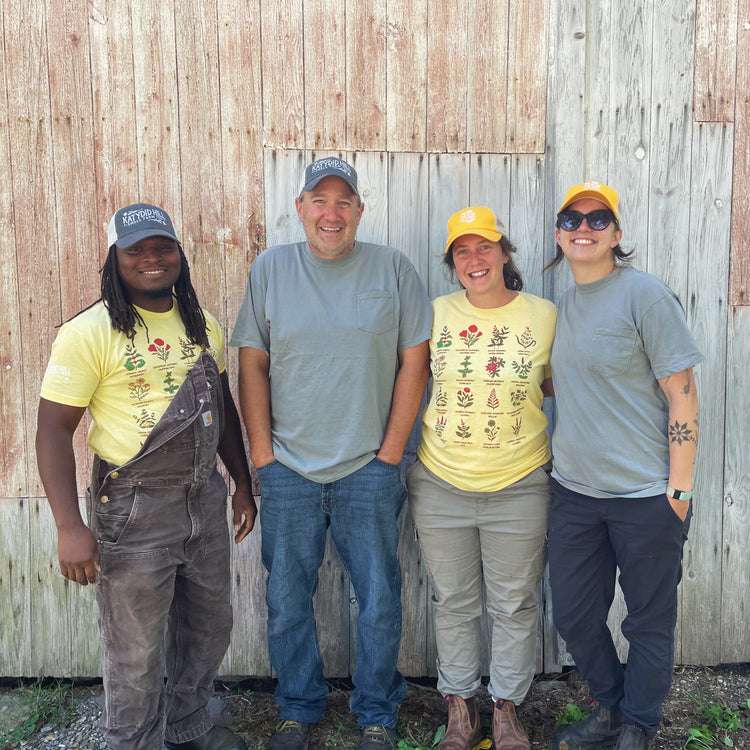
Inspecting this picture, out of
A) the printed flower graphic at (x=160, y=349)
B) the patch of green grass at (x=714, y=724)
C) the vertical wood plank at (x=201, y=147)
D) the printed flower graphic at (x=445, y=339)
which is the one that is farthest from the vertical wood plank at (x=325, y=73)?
the patch of green grass at (x=714, y=724)

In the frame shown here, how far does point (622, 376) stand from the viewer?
234 cm

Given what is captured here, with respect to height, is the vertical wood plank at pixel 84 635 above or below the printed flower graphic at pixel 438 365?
below

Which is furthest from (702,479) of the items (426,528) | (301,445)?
(301,445)

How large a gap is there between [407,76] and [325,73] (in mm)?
358

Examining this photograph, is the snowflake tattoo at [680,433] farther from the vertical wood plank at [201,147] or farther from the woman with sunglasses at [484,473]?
the vertical wood plank at [201,147]

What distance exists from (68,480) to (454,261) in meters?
1.56

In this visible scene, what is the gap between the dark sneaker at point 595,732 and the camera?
8.61 ft

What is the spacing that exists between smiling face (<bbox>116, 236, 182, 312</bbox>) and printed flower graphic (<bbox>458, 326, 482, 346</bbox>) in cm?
105

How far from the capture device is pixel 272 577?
8.78 feet

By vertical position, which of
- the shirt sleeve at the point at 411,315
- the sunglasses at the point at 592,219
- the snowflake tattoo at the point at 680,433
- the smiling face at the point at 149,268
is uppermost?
the sunglasses at the point at 592,219

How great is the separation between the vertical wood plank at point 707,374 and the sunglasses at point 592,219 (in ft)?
3.13

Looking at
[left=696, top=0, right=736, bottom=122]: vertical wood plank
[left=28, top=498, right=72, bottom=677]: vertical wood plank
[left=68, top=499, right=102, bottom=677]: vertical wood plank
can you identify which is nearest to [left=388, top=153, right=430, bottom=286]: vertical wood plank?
[left=696, top=0, right=736, bottom=122]: vertical wood plank

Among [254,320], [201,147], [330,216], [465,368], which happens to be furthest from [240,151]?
[465,368]

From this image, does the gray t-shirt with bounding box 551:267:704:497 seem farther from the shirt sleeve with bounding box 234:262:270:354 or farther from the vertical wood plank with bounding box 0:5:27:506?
the vertical wood plank with bounding box 0:5:27:506
